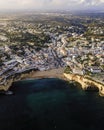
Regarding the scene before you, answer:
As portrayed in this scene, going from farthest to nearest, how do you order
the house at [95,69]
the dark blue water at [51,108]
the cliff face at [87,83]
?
the house at [95,69] → the cliff face at [87,83] → the dark blue water at [51,108]

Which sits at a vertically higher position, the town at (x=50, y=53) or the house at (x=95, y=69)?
the house at (x=95, y=69)

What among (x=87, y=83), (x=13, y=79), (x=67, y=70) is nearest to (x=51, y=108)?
(x=87, y=83)

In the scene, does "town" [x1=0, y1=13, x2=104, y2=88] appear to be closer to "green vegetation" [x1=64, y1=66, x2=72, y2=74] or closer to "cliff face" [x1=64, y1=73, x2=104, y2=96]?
"green vegetation" [x1=64, y1=66, x2=72, y2=74]

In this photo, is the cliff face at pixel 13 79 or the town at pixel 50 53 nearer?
the cliff face at pixel 13 79

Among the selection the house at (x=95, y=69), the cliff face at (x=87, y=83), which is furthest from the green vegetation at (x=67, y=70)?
the house at (x=95, y=69)

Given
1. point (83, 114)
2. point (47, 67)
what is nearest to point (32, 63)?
point (47, 67)

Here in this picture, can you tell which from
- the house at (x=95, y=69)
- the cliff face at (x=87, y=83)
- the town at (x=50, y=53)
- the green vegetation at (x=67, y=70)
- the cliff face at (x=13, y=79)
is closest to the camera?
the cliff face at (x=87, y=83)

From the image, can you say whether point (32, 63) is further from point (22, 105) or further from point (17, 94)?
point (22, 105)

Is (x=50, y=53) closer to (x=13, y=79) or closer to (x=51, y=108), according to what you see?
(x=13, y=79)

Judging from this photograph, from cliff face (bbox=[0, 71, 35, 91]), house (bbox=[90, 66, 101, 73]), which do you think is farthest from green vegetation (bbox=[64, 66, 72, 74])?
cliff face (bbox=[0, 71, 35, 91])

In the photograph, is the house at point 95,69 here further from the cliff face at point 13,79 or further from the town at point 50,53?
the cliff face at point 13,79
